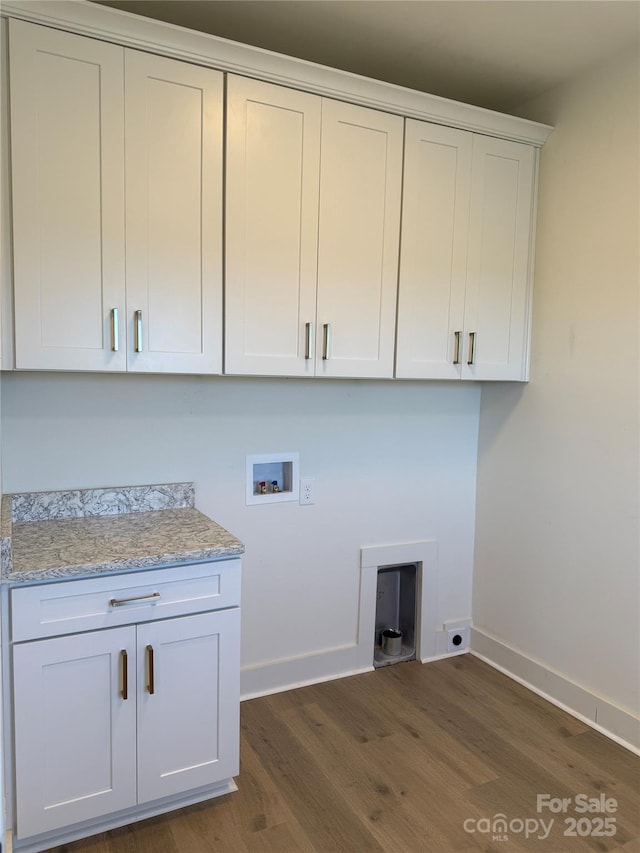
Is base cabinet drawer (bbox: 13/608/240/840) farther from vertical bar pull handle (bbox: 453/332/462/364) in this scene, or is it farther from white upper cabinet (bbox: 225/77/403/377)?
vertical bar pull handle (bbox: 453/332/462/364)

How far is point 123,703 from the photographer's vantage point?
174 centimetres

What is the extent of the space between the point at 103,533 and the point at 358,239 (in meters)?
1.39

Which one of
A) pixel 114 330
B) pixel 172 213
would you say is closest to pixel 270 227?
pixel 172 213

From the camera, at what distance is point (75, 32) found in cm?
176

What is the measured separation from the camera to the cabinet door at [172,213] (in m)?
1.88

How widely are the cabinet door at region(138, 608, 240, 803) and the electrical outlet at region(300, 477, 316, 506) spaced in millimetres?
797

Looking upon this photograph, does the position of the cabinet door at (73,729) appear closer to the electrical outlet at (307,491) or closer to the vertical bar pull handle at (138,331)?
the vertical bar pull handle at (138,331)

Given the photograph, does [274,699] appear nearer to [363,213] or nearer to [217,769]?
[217,769]

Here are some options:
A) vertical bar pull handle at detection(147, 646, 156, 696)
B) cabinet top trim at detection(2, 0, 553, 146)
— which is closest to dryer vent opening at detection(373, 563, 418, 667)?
vertical bar pull handle at detection(147, 646, 156, 696)

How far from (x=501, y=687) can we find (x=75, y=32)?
296 centimetres

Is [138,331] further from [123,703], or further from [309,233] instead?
[123,703]

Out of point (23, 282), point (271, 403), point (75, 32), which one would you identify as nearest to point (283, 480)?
point (271, 403)

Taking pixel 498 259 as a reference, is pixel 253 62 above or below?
above

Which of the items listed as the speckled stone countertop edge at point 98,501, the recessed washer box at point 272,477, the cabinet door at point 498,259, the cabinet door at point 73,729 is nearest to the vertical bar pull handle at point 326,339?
the recessed washer box at point 272,477
